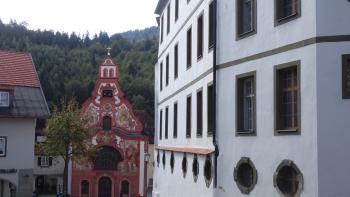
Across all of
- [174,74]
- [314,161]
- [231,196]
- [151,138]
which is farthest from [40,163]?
[314,161]

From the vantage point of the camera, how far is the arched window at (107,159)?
5869cm

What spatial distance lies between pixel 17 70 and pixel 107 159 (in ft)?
73.5

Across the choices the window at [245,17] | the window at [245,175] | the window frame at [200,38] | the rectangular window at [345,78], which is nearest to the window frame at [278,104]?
Result: the rectangular window at [345,78]

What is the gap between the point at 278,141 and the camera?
15.6 m

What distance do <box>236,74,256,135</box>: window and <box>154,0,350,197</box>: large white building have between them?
30 mm

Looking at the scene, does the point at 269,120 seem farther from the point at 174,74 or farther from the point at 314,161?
the point at 174,74

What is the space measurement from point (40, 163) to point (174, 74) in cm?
3552

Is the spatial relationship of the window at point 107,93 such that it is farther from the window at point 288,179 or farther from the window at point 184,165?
the window at point 288,179

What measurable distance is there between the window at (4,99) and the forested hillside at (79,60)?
2083 inches

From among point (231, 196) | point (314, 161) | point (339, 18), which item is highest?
point (339, 18)

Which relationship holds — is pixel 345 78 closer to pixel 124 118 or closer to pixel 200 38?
pixel 200 38

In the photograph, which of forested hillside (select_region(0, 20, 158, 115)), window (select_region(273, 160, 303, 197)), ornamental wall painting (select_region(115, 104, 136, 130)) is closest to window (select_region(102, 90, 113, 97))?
ornamental wall painting (select_region(115, 104, 136, 130))

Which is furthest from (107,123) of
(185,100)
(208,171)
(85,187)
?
(208,171)

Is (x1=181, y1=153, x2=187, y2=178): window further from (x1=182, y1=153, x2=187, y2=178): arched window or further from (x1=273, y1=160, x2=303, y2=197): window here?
(x1=273, y1=160, x2=303, y2=197): window
